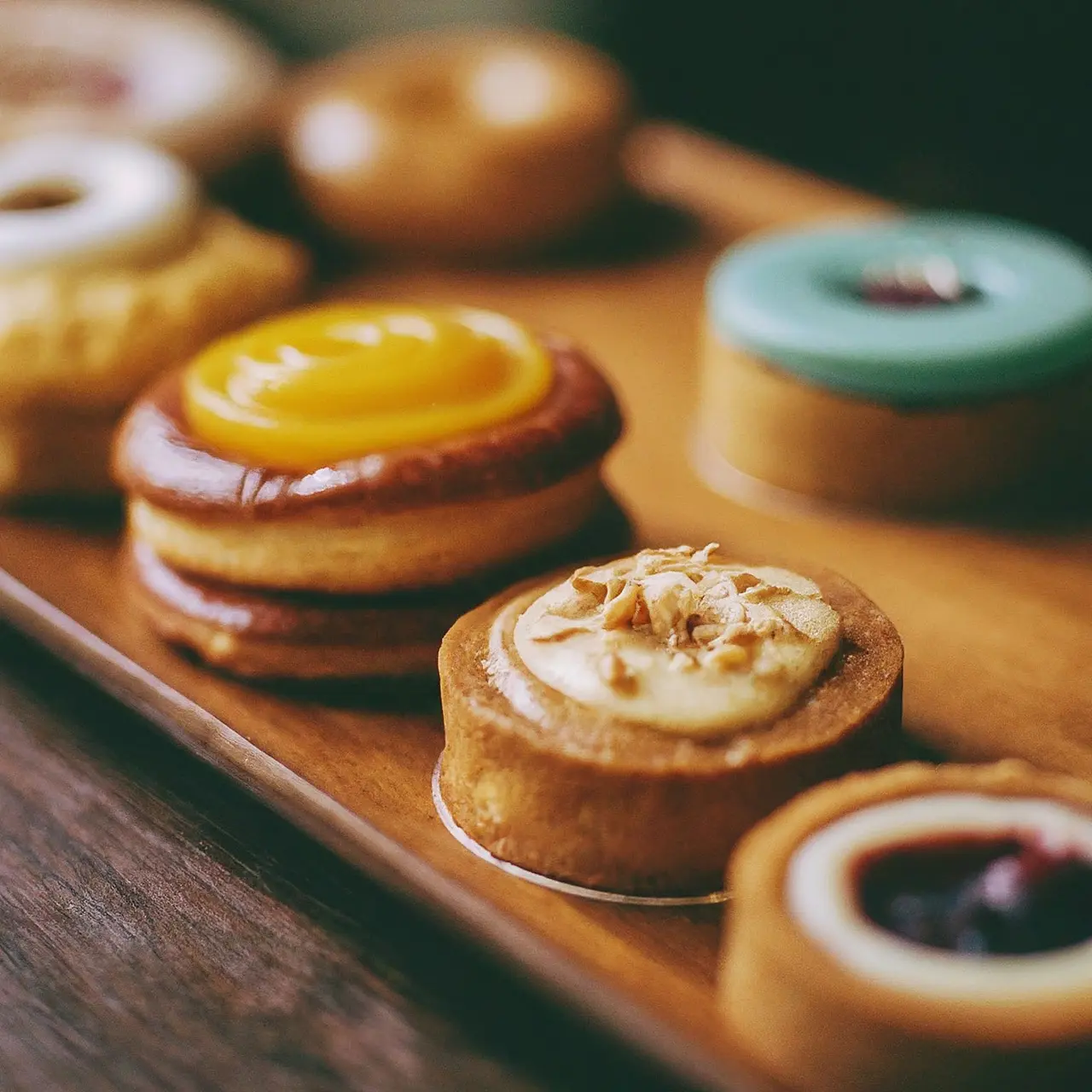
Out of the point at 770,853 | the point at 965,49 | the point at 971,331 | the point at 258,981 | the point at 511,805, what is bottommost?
the point at 258,981

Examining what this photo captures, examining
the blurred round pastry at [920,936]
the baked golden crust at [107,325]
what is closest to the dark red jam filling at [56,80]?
the baked golden crust at [107,325]

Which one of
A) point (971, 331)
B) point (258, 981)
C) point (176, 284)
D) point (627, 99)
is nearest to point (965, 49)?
point (627, 99)

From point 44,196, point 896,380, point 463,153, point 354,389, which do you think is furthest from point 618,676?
point 463,153

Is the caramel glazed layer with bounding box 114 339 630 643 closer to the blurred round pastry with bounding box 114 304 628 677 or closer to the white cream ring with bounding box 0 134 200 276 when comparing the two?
the blurred round pastry with bounding box 114 304 628 677

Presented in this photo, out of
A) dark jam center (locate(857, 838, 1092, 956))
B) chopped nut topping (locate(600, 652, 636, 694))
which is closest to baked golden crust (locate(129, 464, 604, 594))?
chopped nut topping (locate(600, 652, 636, 694))

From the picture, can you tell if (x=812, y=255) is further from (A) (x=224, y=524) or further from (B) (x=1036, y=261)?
(A) (x=224, y=524)

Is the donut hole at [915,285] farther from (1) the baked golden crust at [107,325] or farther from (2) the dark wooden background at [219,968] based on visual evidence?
(2) the dark wooden background at [219,968]
